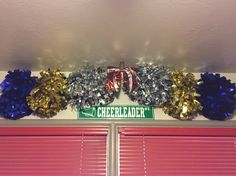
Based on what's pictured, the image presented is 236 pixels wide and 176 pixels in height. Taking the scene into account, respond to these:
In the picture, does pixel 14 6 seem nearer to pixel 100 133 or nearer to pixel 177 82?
pixel 100 133

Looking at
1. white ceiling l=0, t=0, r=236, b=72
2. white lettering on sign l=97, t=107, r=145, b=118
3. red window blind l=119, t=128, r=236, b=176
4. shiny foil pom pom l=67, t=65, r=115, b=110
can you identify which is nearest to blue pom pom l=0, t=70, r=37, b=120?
white ceiling l=0, t=0, r=236, b=72

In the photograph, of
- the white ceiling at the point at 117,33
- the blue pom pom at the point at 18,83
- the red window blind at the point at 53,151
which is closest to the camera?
the white ceiling at the point at 117,33

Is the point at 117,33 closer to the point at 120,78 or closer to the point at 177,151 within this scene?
the point at 120,78

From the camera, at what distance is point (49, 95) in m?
1.65

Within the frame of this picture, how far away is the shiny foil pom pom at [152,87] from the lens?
66.1 inches

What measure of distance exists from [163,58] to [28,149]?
0.87 meters

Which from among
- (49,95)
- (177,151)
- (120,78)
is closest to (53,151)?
(49,95)

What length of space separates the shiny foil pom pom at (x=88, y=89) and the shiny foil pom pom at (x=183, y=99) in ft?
1.08

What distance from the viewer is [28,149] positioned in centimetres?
162

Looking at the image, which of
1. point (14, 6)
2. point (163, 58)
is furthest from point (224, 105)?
point (14, 6)

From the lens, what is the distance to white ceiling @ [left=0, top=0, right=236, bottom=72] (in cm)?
136

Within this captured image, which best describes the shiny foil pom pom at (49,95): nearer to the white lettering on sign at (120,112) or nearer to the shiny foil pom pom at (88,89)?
the shiny foil pom pom at (88,89)

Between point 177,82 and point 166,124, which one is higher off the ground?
point 177,82

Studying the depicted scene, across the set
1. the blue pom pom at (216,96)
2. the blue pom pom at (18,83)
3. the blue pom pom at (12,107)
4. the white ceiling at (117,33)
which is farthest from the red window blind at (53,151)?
the blue pom pom at (216,96)
